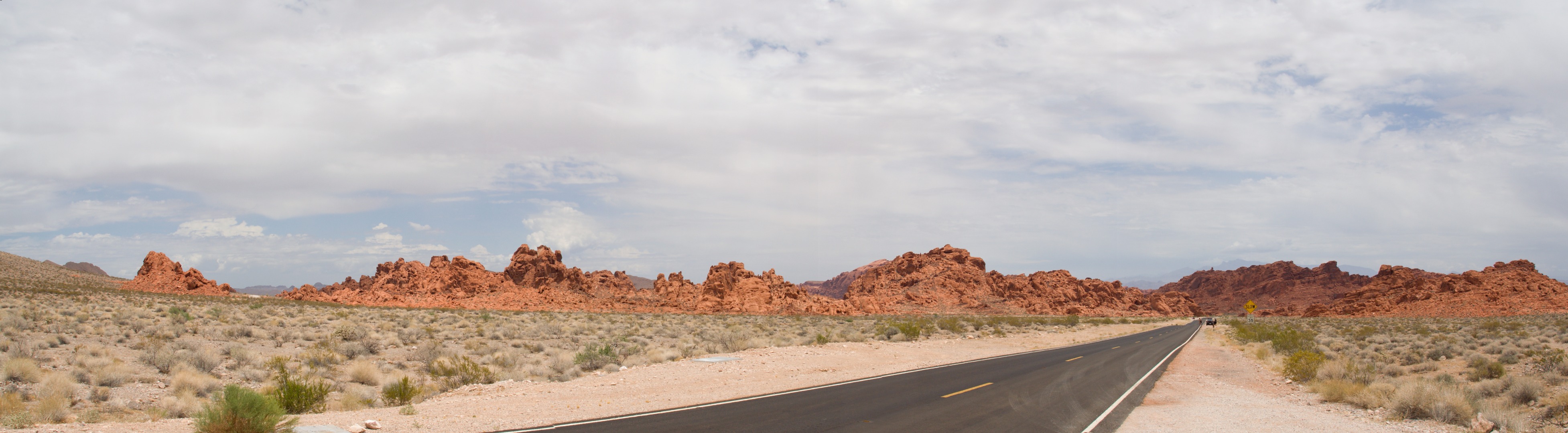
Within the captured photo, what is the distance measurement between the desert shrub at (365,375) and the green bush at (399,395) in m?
3.32

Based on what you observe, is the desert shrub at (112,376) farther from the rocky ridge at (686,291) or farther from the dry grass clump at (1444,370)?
the rocky ridge at (686,291)

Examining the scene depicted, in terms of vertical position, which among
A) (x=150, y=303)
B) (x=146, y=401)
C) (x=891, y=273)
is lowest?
(x=146, y=401)

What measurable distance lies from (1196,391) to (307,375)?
19.6 metres

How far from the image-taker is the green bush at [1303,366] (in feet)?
54.8

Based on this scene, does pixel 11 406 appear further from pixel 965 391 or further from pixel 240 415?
pixel 965 391

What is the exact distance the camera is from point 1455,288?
2896 inches

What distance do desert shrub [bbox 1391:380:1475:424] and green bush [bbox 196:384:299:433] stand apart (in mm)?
16866

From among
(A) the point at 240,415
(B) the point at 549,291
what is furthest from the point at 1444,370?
(B) the point at 549,291

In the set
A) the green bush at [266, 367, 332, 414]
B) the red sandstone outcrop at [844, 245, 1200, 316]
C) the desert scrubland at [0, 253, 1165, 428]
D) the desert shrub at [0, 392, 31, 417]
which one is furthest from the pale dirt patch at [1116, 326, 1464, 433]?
the red sandstone outcrop at [844, 245, 1200, 316]

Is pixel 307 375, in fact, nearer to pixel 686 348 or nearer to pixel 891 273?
pixel 686 348

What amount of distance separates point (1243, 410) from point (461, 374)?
1652cm

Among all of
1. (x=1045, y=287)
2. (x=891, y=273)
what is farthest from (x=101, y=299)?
(x=1045, y=287)

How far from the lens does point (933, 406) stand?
12.4 metres

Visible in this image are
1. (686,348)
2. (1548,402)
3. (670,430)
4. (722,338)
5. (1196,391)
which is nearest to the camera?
(670,430)
